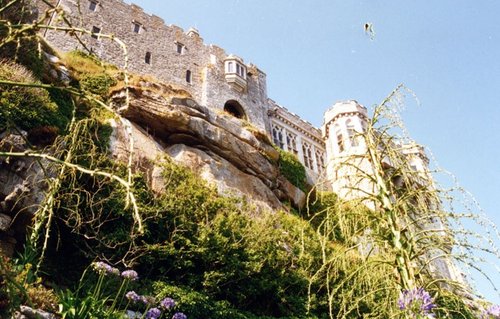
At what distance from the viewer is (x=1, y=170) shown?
7602 mm

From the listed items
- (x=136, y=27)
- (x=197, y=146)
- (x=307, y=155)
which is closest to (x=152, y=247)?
(x=197, y=146)

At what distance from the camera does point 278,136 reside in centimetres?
2503

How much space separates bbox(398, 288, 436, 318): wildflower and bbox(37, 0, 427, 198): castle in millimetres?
16651

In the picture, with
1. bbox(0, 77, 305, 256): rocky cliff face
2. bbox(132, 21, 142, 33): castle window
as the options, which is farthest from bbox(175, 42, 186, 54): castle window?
bbox(0, 77, 305, 256): rocky cliff face

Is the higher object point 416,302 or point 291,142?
point 291,142

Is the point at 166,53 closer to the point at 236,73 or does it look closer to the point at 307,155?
the point at 236,73

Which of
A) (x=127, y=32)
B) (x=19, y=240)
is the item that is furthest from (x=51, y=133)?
(x=127, y=32)

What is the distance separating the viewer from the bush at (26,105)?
9156mm

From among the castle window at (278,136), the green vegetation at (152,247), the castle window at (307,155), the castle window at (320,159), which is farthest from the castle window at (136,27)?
the castle window at (320,159)

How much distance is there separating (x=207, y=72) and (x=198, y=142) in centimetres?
987

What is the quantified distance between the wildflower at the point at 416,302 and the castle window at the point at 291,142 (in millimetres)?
21909

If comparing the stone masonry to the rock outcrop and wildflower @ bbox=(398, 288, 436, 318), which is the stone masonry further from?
wildflower @ bbox=(398, 288, 436, 318)

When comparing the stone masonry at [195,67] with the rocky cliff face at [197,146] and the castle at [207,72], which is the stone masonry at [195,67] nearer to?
the castle at [207,72]

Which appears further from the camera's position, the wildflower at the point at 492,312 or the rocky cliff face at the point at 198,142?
the rocky cliff face at the point at 198,142
